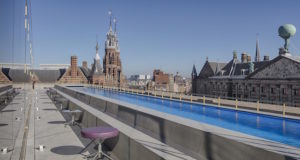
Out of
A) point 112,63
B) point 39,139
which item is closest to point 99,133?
point 39,139

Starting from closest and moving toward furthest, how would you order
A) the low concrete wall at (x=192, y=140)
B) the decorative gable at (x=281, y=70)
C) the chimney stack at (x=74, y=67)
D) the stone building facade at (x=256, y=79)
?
the low concrete wall at (x=192, y=140) → the decorative gable at (x=281, y=70) → the stone building facade at (x=256, y=79) → the chimney stack at (x=74, y=67)

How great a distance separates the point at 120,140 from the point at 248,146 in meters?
3.82

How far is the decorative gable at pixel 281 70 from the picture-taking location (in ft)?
137

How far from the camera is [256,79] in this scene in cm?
5044

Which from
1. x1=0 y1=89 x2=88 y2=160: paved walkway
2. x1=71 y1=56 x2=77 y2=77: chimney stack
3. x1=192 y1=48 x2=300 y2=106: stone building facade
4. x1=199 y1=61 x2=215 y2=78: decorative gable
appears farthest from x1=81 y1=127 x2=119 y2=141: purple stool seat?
x1=71 y1=56 x2=77 y2=77: chimney stack

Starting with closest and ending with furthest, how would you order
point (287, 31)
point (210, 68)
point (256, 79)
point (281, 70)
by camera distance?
1. point (287, 31)
2. point (281, 70)
3. point (256, 79)
4. point (210, 68)

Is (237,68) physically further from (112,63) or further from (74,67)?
(74,67)

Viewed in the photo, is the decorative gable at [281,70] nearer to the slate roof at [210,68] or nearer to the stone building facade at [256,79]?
the stone building facade at [256,79]

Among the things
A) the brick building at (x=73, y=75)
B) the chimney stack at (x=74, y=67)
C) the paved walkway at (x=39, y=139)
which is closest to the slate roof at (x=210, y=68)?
the brick building at (x=73, y=75)

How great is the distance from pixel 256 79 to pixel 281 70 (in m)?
6.61

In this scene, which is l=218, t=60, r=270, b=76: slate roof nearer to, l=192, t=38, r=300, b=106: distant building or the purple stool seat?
l=192, t=38, r=300, b=106: distant building

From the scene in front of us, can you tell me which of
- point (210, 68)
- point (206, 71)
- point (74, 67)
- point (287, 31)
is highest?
point (287, 31)

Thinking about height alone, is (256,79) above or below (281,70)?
below

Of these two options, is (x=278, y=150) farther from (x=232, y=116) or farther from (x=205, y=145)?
(x=232, y=116)
